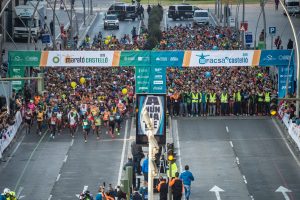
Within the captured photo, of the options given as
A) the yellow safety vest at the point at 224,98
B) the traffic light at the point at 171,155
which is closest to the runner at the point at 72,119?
the yellow safety vest at the point at 224,98

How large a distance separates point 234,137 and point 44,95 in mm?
10221

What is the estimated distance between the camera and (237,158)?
58.2m

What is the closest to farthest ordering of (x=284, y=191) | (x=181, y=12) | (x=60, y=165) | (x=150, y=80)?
(x=284, y=191) < (x=60, y=165) < (x=150, y=80) < (x=181, y=12)

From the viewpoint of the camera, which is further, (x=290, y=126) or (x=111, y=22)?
(x=111, y=22)

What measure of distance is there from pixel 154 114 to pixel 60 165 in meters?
8.54

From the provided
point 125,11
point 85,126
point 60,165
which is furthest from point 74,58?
point 125,11

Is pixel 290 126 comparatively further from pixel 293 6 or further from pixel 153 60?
pixel 293 6

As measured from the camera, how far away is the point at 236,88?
68.1m

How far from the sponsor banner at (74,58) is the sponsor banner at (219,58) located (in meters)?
3.49

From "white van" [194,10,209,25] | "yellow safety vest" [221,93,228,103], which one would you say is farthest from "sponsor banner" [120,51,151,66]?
"white van" [194,10,209,25]

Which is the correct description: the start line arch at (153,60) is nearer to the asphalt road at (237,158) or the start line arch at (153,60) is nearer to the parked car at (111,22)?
the asphalt road at (237,158)

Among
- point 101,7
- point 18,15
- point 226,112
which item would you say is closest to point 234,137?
point 226,112

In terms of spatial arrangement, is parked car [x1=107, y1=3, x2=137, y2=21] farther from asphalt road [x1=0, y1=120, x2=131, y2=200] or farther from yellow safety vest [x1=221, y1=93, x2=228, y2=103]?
asphalt road [x1=0, y1=120, x2=131, y2=200]

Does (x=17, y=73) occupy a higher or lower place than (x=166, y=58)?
lower
